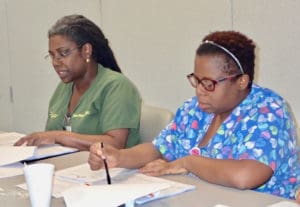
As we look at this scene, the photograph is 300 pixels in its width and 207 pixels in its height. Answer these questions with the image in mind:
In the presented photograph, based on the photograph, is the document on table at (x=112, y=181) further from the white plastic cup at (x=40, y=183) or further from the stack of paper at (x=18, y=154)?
the stack of paper at (x=18, y=154)

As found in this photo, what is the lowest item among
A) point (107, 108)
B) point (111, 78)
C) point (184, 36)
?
point (107, 108)

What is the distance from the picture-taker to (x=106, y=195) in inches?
46.6

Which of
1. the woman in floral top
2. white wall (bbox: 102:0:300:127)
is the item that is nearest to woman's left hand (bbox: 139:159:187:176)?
the woman in floral top

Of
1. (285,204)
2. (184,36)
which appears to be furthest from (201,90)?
(184,36)

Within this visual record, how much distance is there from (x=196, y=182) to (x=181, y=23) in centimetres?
157

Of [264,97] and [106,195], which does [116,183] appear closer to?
[106,195]

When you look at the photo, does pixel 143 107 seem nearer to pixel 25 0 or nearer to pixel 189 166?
pixel 189 166

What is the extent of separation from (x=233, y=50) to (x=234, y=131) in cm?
27

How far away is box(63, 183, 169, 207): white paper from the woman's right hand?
1.08 feet

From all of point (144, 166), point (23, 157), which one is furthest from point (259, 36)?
point (23, 157)

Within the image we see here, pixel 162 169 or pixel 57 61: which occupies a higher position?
pixel 57 61

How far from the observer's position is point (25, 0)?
3.97 metres

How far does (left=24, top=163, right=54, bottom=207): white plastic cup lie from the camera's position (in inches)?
47.5

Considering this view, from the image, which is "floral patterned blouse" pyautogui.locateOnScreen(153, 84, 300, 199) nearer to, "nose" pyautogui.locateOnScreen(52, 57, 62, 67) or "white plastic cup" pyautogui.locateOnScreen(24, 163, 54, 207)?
"white plastic cup" pyautogui.locateOnScreen(24, 163, 54, 207)
